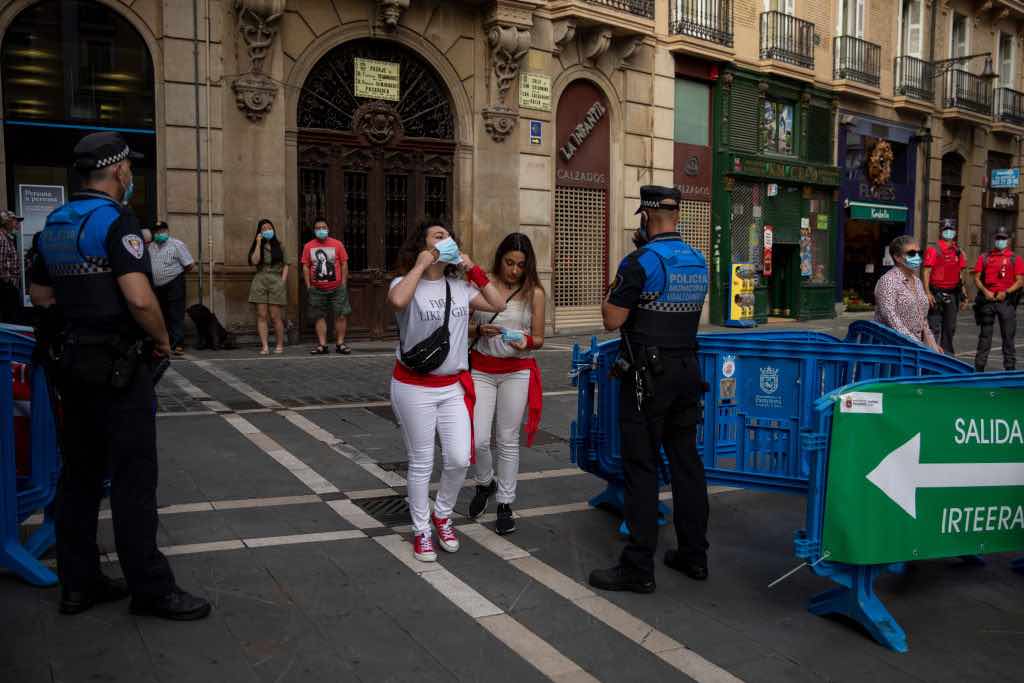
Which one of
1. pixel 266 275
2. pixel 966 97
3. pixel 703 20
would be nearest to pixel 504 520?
pixel 266 275

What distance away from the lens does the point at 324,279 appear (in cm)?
1365

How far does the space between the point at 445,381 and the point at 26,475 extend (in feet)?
6.91

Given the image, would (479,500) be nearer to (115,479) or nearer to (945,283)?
(115,479)

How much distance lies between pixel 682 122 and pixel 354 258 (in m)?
8.57

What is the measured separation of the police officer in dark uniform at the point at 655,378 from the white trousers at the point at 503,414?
0.98m

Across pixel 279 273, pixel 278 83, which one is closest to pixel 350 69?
pixel 278 83

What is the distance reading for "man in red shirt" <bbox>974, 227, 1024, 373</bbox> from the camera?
516 inches

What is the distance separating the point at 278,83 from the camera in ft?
47.6

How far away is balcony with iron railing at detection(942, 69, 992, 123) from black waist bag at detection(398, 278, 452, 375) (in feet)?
90.4

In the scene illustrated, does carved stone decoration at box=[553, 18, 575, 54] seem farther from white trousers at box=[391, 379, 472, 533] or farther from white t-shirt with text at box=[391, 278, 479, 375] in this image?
white trousers at box=[391, 379, 472, 533]

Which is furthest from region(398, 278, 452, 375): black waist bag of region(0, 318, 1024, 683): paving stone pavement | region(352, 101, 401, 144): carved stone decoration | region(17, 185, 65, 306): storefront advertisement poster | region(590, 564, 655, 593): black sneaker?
region(352, 101, 401, 144): carved stone decoration

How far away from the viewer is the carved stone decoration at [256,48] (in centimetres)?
1409

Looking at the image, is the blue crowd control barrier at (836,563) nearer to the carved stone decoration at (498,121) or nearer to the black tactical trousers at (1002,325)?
the black tactical trousers at (1002,325)

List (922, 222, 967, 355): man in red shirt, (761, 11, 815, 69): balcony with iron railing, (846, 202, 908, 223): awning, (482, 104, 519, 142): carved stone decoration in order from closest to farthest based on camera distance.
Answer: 1. (922, 222, 967, 355): man in red shirt
2. (482, 104, 519, 142): carved stone decoration
3. (761, 11, 815, 69): balcony with iron railing
4. (846, 202, 908, 223): awning
